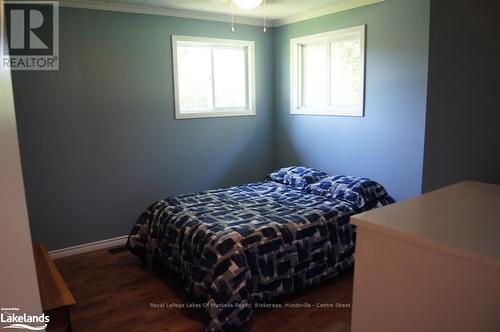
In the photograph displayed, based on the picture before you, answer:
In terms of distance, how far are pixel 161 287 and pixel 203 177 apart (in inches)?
63.6

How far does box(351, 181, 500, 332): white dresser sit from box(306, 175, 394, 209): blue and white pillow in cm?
176

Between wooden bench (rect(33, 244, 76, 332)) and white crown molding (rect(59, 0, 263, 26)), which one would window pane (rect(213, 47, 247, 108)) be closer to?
white crown molding (rect(59, 0, 263, 26))

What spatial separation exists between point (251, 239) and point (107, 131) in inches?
79.2

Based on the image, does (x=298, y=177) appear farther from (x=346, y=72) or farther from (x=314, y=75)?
(x=314, y=75)

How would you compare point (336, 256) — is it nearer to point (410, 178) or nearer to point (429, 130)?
point (410, 178)

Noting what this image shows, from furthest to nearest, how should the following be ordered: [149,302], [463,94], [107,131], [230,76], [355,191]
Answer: [230,76] < [107,131] < [355,191] < [149,302] < [463,94]

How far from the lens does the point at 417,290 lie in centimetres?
113

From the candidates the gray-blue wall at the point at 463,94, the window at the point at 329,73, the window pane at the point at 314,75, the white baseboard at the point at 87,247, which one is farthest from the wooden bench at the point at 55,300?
the window pane at the point at 314,75

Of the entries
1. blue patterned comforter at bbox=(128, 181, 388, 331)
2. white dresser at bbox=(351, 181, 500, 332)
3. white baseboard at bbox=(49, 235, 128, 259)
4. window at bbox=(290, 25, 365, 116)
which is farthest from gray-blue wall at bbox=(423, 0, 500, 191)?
white baseboard at bbox=(49, 235, 128, 259)

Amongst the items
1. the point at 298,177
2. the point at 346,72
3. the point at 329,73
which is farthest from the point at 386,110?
the point at 298,177

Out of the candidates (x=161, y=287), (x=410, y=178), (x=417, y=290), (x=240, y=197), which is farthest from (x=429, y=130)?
(x=161, y=287)

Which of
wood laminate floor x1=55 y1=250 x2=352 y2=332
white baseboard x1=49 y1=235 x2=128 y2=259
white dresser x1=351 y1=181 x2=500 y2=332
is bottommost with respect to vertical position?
wood laminate floor x1=55 y1=250 x2=352 y2=332

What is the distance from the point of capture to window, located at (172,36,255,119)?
13.6ft

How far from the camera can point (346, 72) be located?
4.01m
